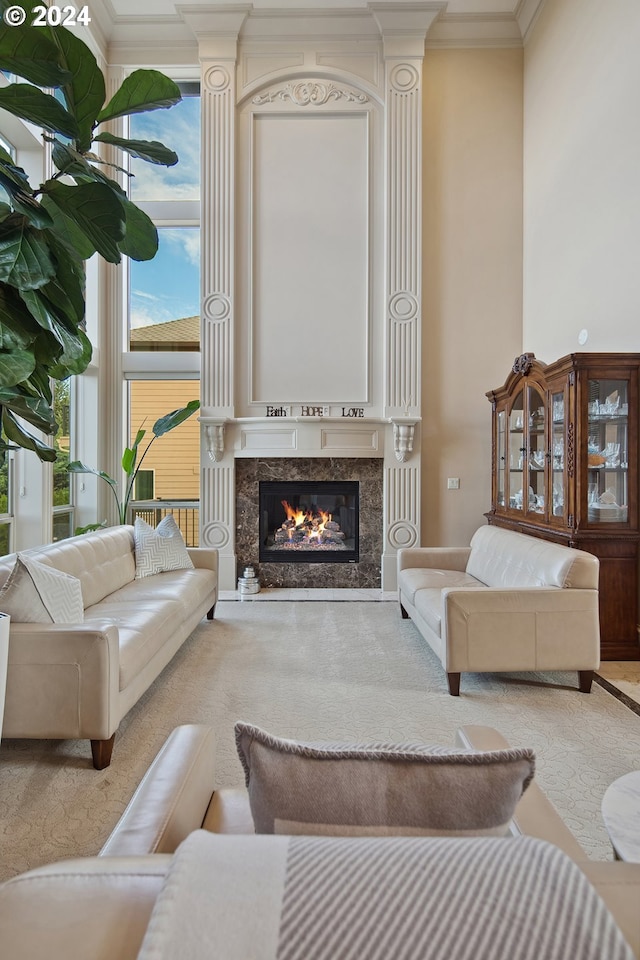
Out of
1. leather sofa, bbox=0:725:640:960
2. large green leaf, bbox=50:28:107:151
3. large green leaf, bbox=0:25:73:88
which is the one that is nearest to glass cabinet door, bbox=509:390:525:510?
large green leaf, bbox=50:28:107:151

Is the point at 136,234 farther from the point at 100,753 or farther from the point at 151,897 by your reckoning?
the point at 100,753

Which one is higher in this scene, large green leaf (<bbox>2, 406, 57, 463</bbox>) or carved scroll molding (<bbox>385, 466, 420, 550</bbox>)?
large green leaf (<bbox>2, 406, 57, 463</bbox>)

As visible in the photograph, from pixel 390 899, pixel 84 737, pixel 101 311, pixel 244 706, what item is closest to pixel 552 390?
pixel 244 706

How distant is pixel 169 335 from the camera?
6.02 meters

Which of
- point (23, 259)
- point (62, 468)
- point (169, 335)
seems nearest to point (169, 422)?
point (62, 468)

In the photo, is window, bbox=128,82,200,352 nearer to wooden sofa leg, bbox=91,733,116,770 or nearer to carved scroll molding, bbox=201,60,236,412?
carved scroll molding, bbox=201,60,236,412

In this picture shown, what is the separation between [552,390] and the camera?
13.3ft

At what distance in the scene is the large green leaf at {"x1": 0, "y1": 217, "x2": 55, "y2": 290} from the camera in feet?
4.50

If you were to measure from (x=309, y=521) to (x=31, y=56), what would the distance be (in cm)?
486

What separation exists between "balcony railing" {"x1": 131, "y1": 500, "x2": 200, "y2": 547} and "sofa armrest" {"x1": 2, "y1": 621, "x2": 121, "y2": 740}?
3637mm

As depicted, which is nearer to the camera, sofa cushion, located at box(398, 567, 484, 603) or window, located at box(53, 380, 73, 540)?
sofa cushion, located at box(398, 567, 484, 603)

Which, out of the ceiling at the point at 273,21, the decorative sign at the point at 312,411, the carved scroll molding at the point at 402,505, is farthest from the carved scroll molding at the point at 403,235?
the carved scroll molding at the point at 402,505

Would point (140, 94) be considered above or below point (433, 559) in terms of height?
above

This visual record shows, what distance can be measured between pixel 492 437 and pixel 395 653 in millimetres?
2642
